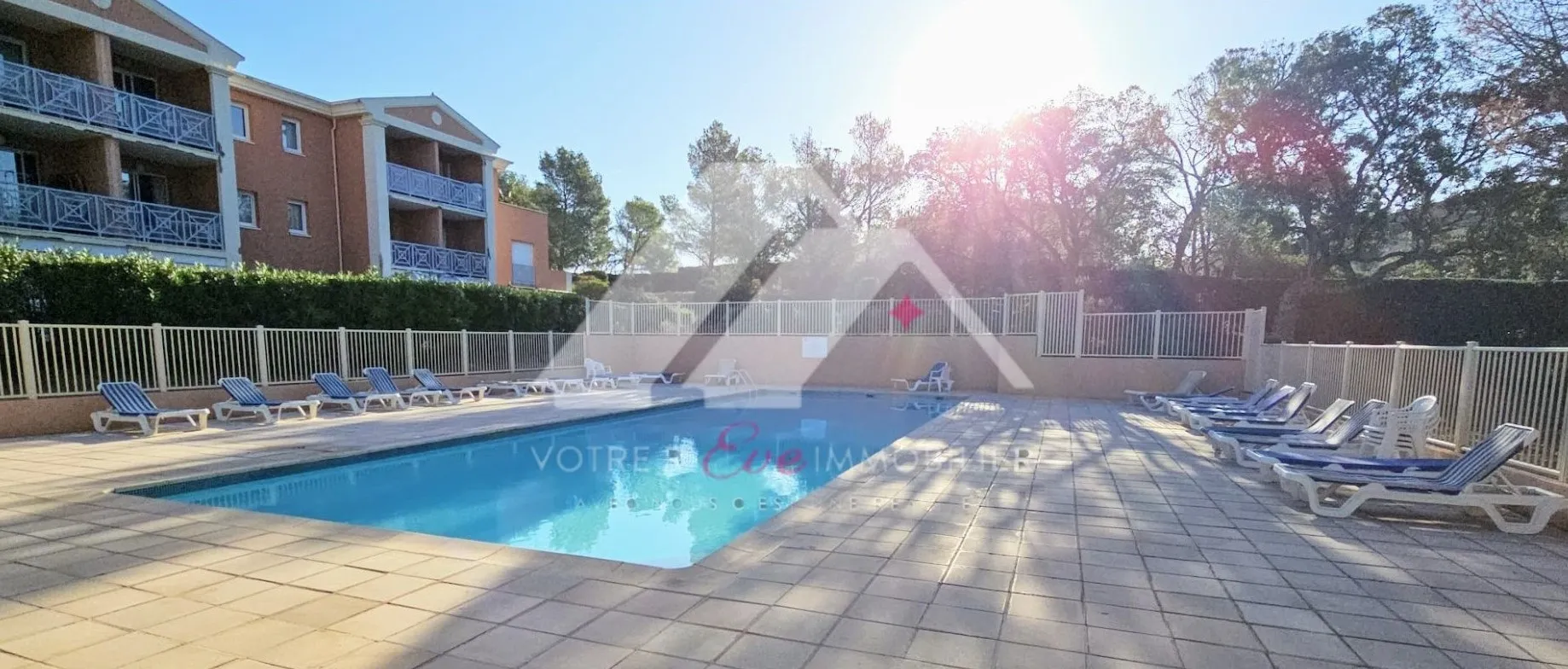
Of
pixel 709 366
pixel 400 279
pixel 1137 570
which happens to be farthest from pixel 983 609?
pixel 709 366

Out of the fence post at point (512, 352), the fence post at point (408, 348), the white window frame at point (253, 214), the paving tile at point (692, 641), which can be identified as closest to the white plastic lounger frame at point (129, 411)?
the fence post at point (408, 348)

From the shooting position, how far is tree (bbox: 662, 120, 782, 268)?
78.5 ft

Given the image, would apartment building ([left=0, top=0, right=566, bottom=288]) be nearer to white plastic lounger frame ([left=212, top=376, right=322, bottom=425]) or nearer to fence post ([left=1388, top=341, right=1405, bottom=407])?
white plastic lounger frame ([left=212, top=376, right=322, bottom=425])

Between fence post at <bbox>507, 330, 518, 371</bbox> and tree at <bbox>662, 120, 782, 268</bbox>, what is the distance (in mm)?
10285

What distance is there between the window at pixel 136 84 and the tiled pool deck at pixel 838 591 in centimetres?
1342

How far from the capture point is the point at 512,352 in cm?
1538

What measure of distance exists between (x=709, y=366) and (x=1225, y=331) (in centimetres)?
1234

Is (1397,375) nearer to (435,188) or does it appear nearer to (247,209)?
(435,188)

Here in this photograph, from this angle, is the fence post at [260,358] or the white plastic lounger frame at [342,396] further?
the white plastic lounger frame at [342,396]

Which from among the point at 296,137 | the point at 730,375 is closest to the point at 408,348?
the point at 730,375

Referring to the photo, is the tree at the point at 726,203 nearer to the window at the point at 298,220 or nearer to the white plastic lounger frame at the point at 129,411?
the window at the point at 298,220

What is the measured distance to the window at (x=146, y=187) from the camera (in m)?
13.2

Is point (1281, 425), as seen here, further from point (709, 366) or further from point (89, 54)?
point (89, 54)

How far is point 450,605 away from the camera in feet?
9.15
